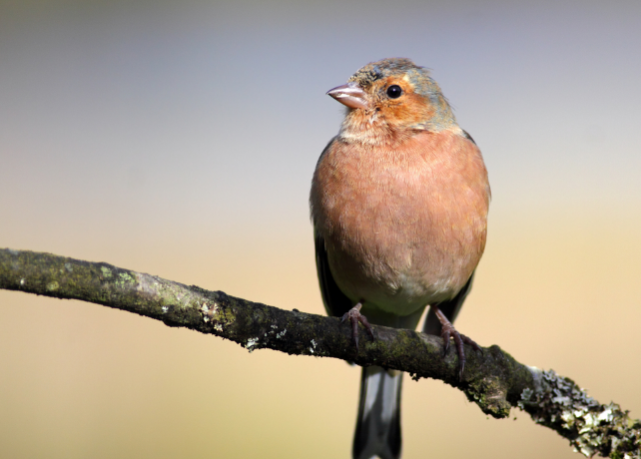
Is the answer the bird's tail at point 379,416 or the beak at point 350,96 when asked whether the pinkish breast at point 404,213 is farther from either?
the bird's tail at point 379,416

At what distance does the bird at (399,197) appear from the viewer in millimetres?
3580

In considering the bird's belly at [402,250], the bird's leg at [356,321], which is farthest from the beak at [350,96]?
the bird's leg at [356,321]

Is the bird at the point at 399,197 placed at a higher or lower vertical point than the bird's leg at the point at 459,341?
higher

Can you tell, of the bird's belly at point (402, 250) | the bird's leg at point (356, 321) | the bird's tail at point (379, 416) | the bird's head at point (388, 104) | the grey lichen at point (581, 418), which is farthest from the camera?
the bird's tail at point (379, 416)

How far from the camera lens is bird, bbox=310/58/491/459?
11.7 ft

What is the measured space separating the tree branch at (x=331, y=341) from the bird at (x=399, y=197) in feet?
0.81

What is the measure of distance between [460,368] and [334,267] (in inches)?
46.7

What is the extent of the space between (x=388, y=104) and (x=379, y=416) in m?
2.49

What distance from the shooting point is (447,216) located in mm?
3592

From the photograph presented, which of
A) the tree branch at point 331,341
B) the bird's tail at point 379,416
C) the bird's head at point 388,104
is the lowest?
the bird's tail at point 379,416

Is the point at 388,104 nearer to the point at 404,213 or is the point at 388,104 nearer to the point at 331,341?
the point at 404,213

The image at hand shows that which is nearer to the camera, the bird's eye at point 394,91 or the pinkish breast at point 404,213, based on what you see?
the pinkish breast at point 404,213

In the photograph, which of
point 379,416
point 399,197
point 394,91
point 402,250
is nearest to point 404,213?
point 399,197

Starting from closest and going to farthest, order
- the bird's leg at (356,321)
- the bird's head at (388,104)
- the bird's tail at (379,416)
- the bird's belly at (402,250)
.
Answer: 1. the bird's leg at (356,321)
2. the bird's belly at (402,250)
3. the bird's head at (388,104)
4. the bird's tail at (379,416)
